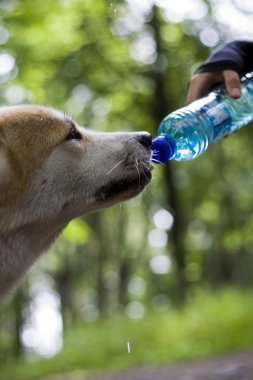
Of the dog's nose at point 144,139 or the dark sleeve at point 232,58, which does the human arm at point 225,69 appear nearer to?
the dark sleeve at point 232,58

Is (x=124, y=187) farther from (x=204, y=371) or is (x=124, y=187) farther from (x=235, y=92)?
(x=204, y=371)

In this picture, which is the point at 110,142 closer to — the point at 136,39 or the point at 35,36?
the point at 35,36

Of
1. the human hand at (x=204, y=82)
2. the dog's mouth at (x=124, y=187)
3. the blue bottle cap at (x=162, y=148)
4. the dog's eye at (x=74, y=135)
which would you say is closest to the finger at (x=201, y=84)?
the human hand at (x=204, y=82)

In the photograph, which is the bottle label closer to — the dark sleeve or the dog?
the dark sleeve

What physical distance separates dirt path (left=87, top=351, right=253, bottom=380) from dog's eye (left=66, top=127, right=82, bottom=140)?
11.2ft

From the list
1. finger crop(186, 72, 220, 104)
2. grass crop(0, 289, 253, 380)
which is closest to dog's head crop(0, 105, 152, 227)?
finger crop(186, 72, 220, 104)

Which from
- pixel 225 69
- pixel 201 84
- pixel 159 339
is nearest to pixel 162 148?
pixel 201 84

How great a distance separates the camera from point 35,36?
19.4 feet

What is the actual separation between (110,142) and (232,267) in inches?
648

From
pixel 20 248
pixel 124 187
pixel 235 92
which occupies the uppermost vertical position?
pixel 235 92

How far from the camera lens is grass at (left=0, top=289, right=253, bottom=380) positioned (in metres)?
7.91

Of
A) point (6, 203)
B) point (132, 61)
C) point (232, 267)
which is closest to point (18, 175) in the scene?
point (6, 203)

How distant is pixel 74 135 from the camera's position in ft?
10.5

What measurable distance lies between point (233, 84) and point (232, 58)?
167 mm
